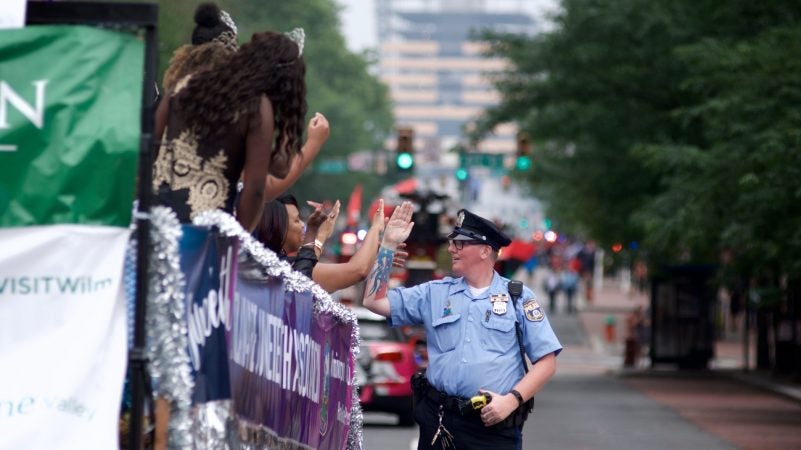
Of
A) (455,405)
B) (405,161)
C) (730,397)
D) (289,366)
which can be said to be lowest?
(730,397)

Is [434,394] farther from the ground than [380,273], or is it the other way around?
[380,273]

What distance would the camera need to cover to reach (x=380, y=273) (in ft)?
24.9

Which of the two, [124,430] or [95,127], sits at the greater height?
[95,127]

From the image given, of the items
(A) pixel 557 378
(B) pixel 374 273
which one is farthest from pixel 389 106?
(B) pixel 374 273

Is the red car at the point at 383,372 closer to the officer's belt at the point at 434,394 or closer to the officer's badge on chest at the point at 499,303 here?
the officer's belt at the point at 434,394

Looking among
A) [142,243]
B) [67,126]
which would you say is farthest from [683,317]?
[67,126]

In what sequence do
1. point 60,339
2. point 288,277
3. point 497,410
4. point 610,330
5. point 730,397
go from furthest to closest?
point 610,330
point 730,397
point 497,410
point 288,277
point 60,339

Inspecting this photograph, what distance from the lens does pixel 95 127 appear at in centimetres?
436

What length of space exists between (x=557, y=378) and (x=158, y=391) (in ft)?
105

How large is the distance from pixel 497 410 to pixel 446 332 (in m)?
0.47

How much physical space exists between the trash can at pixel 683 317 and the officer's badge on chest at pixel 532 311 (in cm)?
3149

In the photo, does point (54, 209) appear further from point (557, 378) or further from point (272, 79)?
point (557, 378)

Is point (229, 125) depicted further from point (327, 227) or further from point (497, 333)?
point (497, 333)

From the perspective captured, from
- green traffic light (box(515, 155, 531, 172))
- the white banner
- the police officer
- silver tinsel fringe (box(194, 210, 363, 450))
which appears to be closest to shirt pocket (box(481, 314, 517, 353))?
the police officer
